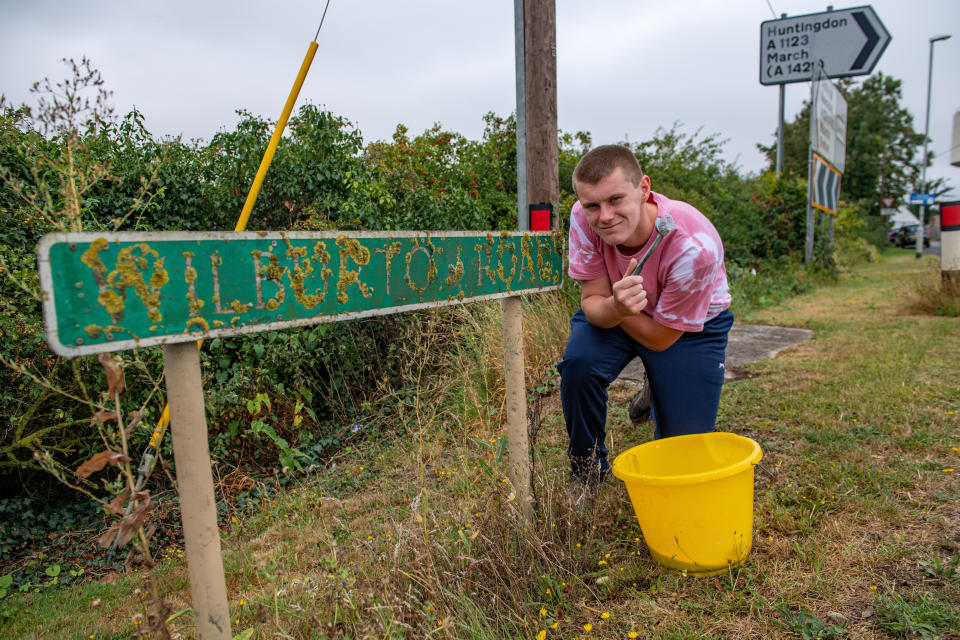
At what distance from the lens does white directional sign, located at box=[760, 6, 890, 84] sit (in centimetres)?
1106

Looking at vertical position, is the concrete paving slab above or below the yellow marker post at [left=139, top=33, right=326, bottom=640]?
below

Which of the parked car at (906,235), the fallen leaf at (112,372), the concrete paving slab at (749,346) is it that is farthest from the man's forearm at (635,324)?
the parked car at (906,235)

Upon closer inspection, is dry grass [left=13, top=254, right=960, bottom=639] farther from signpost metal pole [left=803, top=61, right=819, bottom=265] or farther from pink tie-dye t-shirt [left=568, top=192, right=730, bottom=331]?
signpost metal pole [left=803, top=61, right=819, bottom=265]

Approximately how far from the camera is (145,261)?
116cm

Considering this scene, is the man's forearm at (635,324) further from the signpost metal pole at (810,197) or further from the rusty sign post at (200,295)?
the signpost metal pole at (810,197)

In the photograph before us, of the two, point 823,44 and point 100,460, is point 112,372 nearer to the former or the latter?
point 100,460

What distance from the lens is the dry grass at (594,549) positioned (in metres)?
1.80

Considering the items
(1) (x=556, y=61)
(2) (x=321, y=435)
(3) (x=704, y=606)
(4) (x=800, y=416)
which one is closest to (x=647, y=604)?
(3) (x=704, y=606)

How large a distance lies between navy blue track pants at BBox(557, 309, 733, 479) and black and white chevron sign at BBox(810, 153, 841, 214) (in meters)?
8.82

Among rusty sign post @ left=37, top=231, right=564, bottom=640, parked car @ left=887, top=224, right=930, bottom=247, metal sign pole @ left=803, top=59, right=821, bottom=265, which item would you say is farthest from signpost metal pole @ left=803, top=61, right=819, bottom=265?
parked car @ left=887, top=224, right=930, bottom=247

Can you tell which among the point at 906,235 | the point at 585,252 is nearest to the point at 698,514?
the point at 585,252

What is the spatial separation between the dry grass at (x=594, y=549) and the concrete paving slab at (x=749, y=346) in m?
0.66

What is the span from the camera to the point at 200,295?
1.25 m

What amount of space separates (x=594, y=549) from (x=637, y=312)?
860mm
